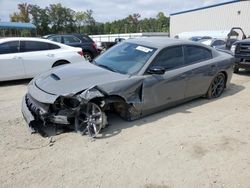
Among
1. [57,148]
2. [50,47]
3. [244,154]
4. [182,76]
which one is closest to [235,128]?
[244,154]

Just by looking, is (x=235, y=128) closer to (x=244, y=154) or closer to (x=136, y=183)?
(x=244, y=154)

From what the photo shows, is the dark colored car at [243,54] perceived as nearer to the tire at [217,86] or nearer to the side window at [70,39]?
the tire at [217,86]

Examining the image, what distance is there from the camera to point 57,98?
4.26 m

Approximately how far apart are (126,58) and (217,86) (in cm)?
271

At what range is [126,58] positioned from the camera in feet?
17.8

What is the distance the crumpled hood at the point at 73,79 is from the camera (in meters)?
4.41

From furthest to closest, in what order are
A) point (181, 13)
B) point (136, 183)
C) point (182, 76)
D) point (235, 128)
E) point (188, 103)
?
point (181, 13) → point (188, 103) → point (182, 76) → point (235, 128) → point (136, 183)

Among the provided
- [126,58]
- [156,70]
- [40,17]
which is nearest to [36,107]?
[126,58]

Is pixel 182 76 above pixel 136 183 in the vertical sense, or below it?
above

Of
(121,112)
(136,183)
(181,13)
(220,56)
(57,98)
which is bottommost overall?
(136,183)

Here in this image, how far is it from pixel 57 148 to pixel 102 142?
689 mm

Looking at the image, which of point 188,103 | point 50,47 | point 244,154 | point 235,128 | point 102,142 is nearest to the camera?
point 244,154

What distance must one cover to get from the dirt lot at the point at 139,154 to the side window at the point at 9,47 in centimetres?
326

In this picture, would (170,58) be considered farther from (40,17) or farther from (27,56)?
(40,17)
